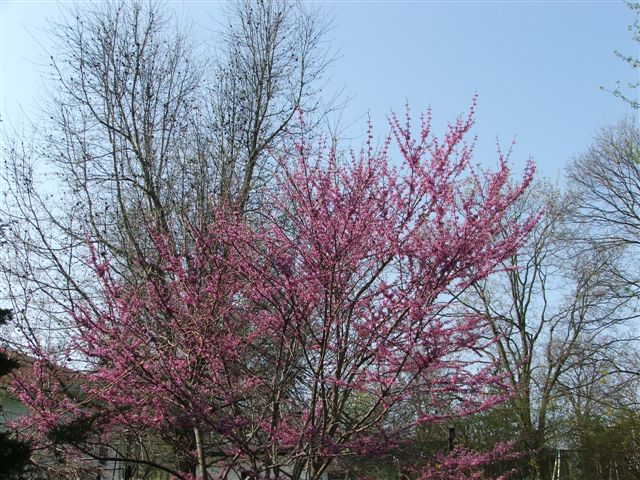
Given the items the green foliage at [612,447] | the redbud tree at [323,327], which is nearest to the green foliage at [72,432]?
the redbud tree at [323,327]

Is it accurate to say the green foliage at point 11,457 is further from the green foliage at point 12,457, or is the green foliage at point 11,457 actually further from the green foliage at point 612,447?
the green foliage at point 612,447

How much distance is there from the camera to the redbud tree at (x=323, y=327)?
15.0 feet

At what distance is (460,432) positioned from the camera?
16031mm

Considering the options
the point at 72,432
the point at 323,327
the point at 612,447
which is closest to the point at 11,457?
the point at 72,432

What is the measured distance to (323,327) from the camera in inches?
192

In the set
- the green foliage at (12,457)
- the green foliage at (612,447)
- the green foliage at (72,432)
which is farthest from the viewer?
the green foliage at (612,447)

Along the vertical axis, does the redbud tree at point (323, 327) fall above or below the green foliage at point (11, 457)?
above

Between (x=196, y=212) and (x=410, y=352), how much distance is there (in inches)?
142

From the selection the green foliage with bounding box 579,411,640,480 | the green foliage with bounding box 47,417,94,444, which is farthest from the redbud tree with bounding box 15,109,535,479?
the green foliage with bounding box 579,411,640,480

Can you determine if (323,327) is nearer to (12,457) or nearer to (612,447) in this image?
(12,457)

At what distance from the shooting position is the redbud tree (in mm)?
4578

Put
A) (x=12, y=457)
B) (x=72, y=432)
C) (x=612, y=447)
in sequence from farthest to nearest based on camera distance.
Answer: (x=612, y=447), (x=72, y=432), (x=12, y=457)

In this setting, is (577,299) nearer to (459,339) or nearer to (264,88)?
(264,88)

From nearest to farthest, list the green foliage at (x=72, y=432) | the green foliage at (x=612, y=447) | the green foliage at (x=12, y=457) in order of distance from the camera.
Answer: the green foliage at (x=12, y=457) → the green foliage at (x=72, y=432) → the green foliage at (x=612, y=447)
